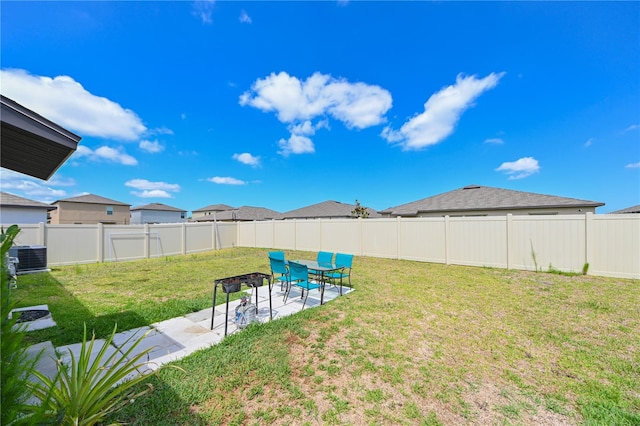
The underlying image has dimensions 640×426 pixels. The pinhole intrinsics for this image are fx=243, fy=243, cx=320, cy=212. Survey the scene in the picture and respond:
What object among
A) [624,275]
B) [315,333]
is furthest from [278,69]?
[624,275]

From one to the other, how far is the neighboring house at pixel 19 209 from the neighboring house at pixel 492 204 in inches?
1235

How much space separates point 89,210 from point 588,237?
46.8m

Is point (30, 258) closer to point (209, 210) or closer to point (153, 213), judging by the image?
point (153, 213)

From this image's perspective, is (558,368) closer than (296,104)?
Yes

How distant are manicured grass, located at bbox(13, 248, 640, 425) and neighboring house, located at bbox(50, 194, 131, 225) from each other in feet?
112

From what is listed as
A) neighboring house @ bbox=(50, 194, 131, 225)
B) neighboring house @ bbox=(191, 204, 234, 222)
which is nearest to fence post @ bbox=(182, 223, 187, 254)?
neighboring house @ bbox=(50, 194, 131, 225)

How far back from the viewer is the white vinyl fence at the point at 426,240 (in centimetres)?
791

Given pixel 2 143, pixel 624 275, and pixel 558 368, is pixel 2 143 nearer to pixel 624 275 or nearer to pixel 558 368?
pixel 558 368

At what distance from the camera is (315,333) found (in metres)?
4.14

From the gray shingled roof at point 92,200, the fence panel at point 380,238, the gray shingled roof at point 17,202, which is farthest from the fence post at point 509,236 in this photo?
the gray shingled roof at point 92,200

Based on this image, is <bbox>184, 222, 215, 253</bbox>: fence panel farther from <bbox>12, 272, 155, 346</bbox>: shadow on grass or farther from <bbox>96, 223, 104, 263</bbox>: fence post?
<bbox>12, 272, 155, 346</bbox>: shadow on grass

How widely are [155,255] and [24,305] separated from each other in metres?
9.01

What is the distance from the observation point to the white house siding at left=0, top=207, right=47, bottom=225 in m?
20.0

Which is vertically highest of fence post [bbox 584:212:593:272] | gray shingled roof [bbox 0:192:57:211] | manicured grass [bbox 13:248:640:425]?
gray shingled roof [bbox 0:192:57:211]
